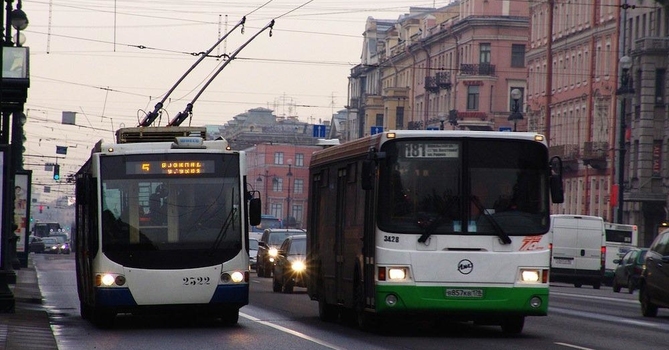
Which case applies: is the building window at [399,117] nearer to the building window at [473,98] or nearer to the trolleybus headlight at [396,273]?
the building window at [473,98]

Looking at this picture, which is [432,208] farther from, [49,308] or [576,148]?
[576,148]

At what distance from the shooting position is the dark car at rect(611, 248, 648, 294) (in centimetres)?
4703

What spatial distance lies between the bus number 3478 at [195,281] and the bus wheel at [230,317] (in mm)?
900

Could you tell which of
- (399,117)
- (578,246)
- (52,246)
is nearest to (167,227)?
(578,246)

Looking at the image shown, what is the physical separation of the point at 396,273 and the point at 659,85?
56.2 m

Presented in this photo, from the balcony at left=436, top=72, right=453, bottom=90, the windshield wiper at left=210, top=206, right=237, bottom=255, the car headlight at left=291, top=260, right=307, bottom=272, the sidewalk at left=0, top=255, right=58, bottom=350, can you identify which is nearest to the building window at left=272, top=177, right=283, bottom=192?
the balcony at left=436, top=72, right=453, bottom=90

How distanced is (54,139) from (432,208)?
87.1 m

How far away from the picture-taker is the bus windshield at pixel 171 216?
819 inches

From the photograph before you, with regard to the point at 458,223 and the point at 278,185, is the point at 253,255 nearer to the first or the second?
the point at 458,223

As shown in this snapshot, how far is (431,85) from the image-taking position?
113 m

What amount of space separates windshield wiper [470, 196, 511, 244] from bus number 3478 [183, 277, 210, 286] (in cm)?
373

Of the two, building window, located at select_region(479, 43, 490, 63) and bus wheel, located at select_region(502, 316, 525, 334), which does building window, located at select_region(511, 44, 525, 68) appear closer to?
building window, located at select_region(479, 43, 490, 63)

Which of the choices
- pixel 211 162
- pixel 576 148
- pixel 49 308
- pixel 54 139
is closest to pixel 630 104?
pixel 576 148

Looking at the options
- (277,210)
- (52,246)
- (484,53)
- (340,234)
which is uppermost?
(484,53)
